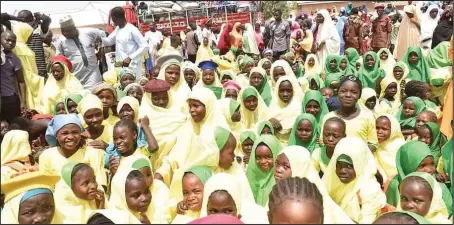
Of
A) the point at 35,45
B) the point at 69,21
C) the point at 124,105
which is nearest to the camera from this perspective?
the point at 124,105

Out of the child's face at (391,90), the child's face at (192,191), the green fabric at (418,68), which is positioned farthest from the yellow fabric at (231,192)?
the green fabric at (418,68)

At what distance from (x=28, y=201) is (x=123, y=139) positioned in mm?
1406

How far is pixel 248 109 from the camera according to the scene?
5148mm

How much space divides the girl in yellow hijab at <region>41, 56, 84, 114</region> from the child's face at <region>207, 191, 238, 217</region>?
3.64 metres

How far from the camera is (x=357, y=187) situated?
10.5ft

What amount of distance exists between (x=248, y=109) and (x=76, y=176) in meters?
2.57

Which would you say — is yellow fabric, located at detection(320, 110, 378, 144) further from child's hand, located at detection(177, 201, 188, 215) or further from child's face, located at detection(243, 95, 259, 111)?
child's hand, located at detection(177, 201, 188, 215)

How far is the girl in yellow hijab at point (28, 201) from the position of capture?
230 cm

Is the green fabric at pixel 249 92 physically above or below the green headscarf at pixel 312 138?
above

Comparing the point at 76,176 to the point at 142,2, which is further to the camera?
the point at 142,2

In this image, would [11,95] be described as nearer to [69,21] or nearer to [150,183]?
[69,21]

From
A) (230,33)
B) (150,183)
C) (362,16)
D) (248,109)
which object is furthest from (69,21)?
(362,16)

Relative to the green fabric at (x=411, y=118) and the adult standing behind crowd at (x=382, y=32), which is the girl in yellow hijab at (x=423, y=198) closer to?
the green fabric at (x=411, y=118)

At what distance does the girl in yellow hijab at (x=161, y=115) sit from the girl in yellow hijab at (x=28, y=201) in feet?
6.94
